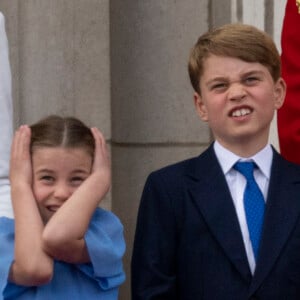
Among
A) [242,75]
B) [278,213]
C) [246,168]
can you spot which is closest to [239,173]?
[246,168]

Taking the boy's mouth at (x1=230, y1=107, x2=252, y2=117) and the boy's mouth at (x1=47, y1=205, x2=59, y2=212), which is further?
the boy's mouth at (x1=230, y1=107, x2=252, y2=117)

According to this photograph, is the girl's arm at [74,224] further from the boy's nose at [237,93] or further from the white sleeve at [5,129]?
the boy's nose at [237,93]

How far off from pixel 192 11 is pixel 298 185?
173 cm

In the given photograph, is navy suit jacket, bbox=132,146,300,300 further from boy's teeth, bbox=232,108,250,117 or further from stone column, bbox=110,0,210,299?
stone column, bbox=110,0,210,299

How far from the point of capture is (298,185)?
3443 millimetres

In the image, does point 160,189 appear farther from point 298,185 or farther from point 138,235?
point 298,185

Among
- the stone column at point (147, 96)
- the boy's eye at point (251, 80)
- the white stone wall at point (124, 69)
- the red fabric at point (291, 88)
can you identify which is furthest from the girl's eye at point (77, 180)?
the stone column at point (147, 96)

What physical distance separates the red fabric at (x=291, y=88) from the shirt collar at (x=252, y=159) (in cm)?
13

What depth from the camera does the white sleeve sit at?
3160mm

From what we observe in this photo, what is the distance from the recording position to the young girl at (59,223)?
3104 millimetres

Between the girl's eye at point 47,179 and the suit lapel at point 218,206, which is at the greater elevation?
the girl's eye at point 47,179

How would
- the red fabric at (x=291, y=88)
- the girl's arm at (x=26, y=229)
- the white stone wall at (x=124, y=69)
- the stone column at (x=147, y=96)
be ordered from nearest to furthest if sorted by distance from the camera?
the girl's arm at (x=26, y=229)
the red fabric at (x=291, y=88)
the white stone wall at (x=124, y=69)
the stone column at (x=147, y=96)

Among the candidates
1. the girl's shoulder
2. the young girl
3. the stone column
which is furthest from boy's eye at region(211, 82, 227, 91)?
the stone column

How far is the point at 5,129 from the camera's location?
316 cm
